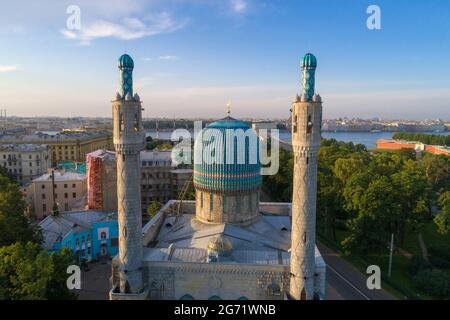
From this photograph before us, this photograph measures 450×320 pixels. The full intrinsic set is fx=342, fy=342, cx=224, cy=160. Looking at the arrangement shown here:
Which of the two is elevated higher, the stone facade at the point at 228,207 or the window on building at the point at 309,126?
the window on building at the point at 309,126

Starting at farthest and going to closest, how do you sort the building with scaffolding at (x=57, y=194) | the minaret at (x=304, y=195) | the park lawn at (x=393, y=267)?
the building with scaffolding at (x=57, y=194) → the park lawn at (x=393, y=267) → the minaret at (x=304, y=195)

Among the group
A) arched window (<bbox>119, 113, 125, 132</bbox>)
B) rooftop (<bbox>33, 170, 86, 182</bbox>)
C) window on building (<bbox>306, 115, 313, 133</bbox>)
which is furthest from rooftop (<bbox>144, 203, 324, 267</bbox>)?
rooftop (<bbox>33, 170, 86, 182</bbox>)

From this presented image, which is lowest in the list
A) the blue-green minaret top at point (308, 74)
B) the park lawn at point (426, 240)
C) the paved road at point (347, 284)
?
the paved road at point (347, 284)

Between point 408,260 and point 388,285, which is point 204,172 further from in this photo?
point 408,260

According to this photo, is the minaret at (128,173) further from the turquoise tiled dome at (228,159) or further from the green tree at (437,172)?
the green tree at (437,172)

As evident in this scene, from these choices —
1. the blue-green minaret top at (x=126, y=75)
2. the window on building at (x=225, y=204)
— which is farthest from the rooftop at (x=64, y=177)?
A: the blue-green minaret top at (x=126, y=75)

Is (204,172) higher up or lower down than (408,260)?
higher up
